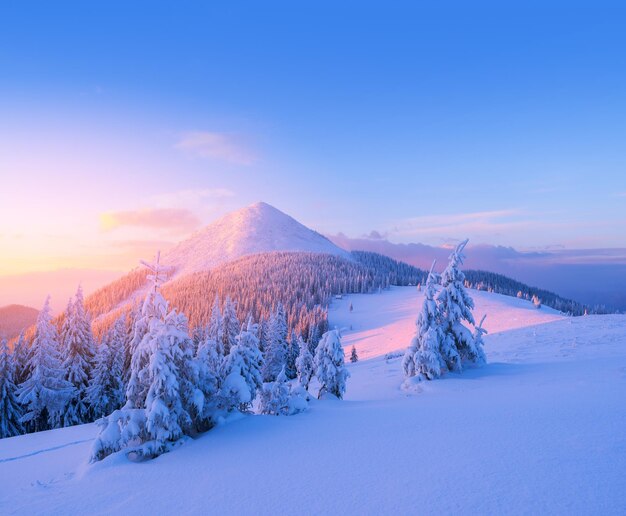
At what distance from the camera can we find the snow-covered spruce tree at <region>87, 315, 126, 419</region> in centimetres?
3436

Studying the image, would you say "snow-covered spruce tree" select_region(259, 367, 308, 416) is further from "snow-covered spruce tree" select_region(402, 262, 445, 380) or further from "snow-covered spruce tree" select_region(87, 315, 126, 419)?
"snow-covered spruce tree" select_region(87, 315, 126, 419)

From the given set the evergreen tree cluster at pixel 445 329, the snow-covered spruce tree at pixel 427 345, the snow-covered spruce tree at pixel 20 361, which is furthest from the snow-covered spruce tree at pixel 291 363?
the evergreen tree cluster at pixel 445 329

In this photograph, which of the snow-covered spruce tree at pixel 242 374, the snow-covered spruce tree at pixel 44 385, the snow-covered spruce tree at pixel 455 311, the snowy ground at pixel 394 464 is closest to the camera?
the snowy ground at pixel 394 464

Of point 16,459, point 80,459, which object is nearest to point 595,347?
point 80,459

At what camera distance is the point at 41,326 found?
31844 mm

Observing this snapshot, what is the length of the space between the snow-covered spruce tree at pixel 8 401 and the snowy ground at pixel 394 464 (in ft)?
66.8

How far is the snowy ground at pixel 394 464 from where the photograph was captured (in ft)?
21.7

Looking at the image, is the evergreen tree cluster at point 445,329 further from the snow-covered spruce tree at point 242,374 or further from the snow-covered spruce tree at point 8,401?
the snow-covered spruce tree at point 8,401

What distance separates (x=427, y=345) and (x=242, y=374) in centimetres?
1043

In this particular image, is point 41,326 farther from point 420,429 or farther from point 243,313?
point 243,313

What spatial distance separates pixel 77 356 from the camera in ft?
113

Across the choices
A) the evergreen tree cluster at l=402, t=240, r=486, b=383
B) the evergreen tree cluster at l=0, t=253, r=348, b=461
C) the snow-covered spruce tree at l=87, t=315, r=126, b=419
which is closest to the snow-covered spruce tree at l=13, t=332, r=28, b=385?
the evergreen tree cluster at l=0, t=253, r=348, b=461

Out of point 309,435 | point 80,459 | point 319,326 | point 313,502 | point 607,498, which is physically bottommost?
point 319,326

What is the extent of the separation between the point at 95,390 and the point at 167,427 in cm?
2818
